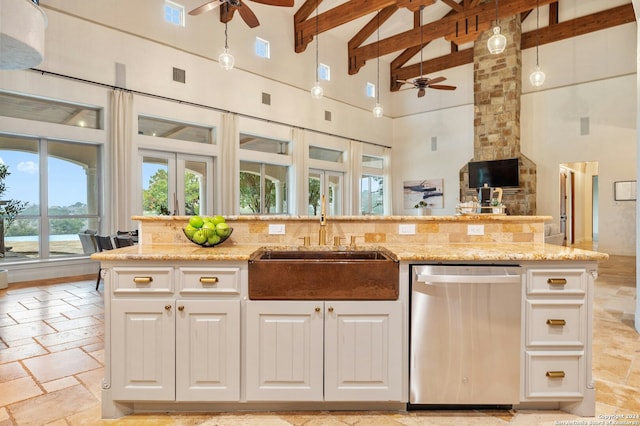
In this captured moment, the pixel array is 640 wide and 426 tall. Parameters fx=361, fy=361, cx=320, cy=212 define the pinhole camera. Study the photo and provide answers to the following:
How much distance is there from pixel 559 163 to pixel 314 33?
6.71 metres

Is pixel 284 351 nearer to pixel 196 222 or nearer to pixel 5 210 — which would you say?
pixel 196 222

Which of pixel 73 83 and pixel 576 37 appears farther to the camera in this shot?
pixel 576 37

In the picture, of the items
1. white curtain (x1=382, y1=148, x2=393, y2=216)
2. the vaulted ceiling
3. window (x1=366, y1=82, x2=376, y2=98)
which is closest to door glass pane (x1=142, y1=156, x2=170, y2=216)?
the vaulted ceiling

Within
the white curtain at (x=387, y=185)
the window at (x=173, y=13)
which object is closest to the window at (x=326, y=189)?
the white curtain at (x=387, y=185)

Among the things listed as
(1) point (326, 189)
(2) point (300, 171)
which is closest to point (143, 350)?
(2) point (300, 171)

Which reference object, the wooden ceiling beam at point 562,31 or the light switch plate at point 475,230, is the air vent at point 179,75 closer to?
the light switch plate at point 475,230

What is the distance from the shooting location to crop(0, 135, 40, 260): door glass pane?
5.29m

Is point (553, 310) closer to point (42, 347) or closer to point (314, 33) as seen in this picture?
point (42, 347)

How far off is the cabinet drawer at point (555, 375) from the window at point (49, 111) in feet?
21.6

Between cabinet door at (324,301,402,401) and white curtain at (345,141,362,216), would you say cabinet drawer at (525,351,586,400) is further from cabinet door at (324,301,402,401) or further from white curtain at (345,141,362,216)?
white curtain at (345,141,362,216)

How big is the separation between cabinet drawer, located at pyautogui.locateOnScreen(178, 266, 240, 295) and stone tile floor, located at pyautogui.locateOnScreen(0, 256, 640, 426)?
2.30 ft

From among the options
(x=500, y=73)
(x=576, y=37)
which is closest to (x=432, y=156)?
(x=500, y=73)

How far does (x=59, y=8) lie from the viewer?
5.37 meters

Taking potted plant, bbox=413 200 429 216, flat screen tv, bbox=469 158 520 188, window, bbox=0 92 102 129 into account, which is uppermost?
window, bbox=0 92 102 129
